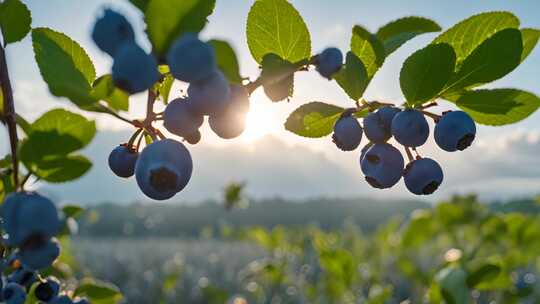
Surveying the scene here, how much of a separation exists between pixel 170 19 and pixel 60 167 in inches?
11.1

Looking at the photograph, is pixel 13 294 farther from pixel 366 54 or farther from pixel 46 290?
pixel 366 54

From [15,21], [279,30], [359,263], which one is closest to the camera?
[279,30]

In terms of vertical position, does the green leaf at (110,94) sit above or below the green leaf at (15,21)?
below

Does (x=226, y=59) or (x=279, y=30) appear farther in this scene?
(x=279, y=30)

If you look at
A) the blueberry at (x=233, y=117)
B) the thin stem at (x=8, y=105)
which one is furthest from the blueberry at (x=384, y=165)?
the thin stem at (x=8, y=105)

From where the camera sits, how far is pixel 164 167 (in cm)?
59

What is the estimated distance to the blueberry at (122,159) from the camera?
741 mm

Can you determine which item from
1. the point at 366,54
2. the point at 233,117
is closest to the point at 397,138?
the point at 366,54

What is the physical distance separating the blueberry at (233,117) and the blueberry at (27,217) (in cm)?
20

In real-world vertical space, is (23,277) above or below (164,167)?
below

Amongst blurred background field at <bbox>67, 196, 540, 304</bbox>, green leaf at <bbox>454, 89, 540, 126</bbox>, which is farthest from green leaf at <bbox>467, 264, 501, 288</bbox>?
green leaf at <bbox>454, 89, 540, 126</bbox>

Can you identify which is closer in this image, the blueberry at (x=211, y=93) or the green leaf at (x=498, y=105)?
the blueberry at (x=211, y=93)

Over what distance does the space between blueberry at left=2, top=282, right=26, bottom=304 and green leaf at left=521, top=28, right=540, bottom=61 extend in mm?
851

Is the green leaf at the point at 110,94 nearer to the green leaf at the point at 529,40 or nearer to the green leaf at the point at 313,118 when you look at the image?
the green leaf at the point at 313,118
